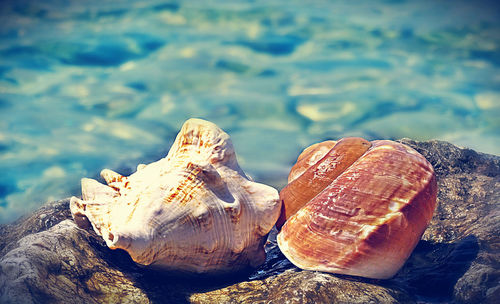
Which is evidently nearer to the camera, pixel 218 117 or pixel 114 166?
pixel 114 166

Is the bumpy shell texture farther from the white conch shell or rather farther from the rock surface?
the white conch shell

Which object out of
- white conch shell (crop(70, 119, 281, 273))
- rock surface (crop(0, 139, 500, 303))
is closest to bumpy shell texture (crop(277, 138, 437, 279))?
rock surface (crop(0, 139, 500, 303))

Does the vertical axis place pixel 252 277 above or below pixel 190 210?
below

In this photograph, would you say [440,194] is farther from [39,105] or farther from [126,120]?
[39,105]

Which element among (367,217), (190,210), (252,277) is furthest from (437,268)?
(190,210)

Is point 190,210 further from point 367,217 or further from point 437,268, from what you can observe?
point 437,268

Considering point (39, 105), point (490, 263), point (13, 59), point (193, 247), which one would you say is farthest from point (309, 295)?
point (13, 59)

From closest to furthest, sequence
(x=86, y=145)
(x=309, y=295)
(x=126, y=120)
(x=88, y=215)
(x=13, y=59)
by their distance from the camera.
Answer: (x=309, y=295) → (x=88, y=215) → (x=86, y=145) → (x=126, y=120) → (x=13, y=59)
